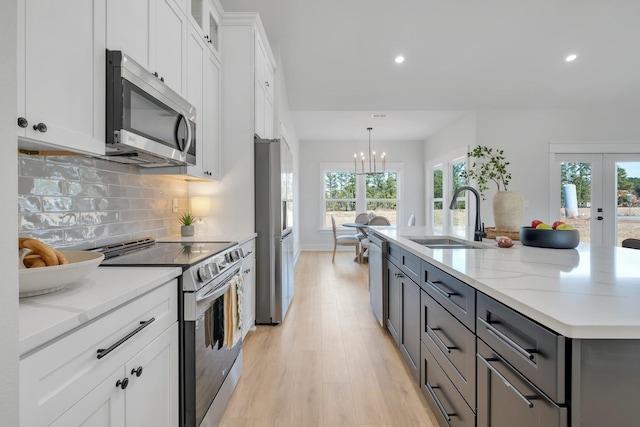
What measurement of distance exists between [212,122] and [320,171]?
17.8 ft

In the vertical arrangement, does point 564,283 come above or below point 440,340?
above

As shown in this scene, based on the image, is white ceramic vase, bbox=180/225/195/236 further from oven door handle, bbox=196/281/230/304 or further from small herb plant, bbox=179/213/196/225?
oven door handle, bbox=196/281/230/304

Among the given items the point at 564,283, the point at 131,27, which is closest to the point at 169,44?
the point at 131,27

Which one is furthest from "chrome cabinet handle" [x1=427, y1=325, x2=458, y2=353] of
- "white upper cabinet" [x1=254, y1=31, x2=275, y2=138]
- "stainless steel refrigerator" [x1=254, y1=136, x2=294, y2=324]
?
"white upper cabinet" [x1=254, y1=31, x2=275, y2=138]

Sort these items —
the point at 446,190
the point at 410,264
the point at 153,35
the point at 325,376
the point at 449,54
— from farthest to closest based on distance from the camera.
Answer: the point at 446,190, the point at 449,54, the point at 325,376, the point at 410,264, the point at 153,35

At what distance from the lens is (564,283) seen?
1050mm

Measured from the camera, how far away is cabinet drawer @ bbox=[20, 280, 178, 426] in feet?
2.20

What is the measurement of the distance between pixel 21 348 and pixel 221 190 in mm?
2353

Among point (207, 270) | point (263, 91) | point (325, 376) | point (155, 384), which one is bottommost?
point (325, 376)

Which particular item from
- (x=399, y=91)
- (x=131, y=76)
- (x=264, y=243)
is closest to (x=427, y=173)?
(x=399, y=91)

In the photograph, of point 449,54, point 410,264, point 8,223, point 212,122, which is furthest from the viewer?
point 449,54

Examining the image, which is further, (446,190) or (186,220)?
(446,190)

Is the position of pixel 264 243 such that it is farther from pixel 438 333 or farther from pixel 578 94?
pixel 578 94

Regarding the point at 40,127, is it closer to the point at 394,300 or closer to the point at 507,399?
the point at 507,399
